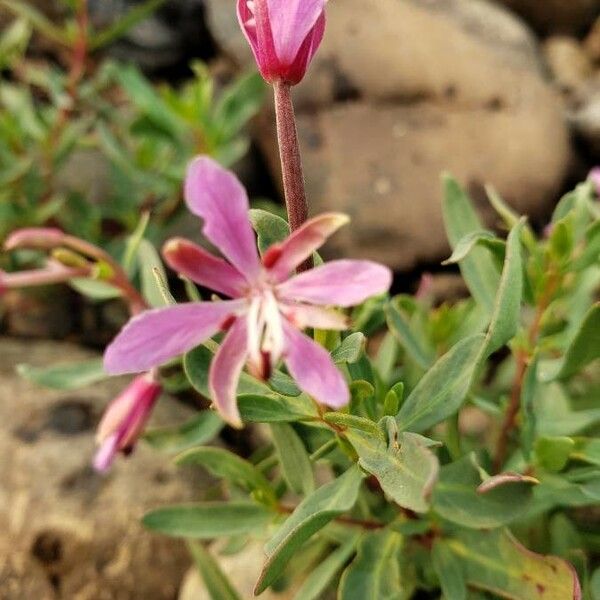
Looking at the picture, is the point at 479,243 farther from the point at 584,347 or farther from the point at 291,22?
the point at 291,22

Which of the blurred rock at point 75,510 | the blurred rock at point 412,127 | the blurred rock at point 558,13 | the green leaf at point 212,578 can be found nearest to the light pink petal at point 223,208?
the green leaf at point 212,578

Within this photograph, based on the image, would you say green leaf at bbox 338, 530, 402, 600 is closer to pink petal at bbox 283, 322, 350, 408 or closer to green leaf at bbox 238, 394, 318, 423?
green leaf at bbox 238, 394, 318, 423

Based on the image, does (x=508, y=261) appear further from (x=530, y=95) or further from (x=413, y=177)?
(x=530, y=95)

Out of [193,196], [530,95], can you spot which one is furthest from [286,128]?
[530,95]

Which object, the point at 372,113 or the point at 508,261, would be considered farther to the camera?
the point at 372,113

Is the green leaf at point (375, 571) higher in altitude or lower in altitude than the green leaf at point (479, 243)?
lower

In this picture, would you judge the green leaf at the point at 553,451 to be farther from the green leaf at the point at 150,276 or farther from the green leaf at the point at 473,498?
the green leaf at the point at 150,276
